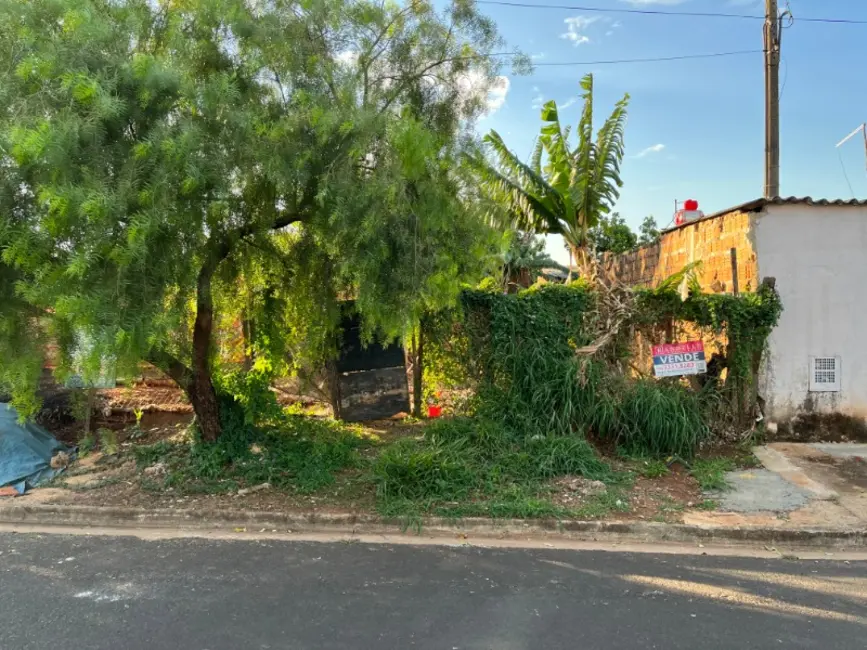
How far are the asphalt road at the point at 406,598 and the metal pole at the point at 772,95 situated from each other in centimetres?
848

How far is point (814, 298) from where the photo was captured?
866 cm

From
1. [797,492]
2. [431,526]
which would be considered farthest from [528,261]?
[431,526]

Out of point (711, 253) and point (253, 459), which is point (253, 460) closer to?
point (253, 459)

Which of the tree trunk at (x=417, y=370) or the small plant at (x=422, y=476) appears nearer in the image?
the small plant at (x=422, y=476)

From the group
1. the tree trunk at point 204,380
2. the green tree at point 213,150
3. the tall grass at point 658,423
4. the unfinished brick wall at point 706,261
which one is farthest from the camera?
the unfinished brick wall at point 706,261

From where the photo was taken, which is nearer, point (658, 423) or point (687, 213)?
point (658, 423)

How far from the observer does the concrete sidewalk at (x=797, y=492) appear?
5.80 meters

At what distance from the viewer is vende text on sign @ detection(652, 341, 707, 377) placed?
8.08m

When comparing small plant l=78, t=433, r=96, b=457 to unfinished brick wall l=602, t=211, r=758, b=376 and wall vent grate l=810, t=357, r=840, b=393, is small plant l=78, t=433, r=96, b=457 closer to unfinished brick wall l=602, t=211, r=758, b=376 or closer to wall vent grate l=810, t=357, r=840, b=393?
unfinished brick wall l=602, t=211, r=758, b=376

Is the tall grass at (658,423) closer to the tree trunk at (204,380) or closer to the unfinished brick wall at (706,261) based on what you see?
the unfinished brick wall at (706,261)

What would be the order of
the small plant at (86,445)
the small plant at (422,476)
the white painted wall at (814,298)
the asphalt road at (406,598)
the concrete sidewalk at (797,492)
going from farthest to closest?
the white painted wall at (814,298)
the small plant at (86,445)
the small plant at (422,476)
the concrete sidewalk at (797,492)
the asphalt road at (406,598)

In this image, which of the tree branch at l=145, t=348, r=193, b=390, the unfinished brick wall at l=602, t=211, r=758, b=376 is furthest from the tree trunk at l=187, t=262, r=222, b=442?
the unfinished brick wall at l=602, t=211, r=758, b=376

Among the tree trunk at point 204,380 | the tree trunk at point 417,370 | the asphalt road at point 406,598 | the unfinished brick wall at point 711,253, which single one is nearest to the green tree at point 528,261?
the unfinished brick wall at point 711,253

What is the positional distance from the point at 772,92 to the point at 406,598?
11.6 m
